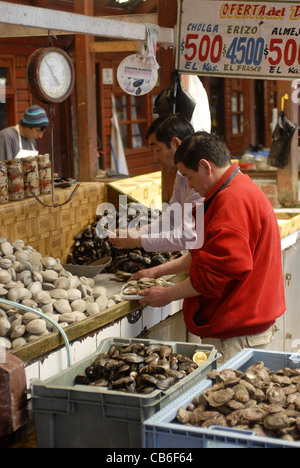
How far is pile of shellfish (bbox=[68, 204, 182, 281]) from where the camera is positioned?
4.49m

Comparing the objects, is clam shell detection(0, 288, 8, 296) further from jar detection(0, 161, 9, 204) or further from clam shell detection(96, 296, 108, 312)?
jar detection(0, 161, 9, 204)

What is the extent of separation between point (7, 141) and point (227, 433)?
191 inches

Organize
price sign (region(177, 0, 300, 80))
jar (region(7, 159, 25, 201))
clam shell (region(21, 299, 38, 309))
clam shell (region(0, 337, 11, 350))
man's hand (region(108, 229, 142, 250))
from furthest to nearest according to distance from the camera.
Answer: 1. price sign (region(177, 0, 300, 80))
2. jar (region(7, 159, 25, 201))
3. man's hand (region(108, 229, 142, 250))
4. clam shell (region(21, 299, 38, 309))
5. clam shell (region(0, 337, 11, 350))

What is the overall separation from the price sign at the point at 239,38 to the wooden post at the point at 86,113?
161 cm

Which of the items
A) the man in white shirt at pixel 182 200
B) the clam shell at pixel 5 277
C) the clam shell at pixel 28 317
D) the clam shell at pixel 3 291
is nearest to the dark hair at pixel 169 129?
the man in white shirt at pixel 182 200

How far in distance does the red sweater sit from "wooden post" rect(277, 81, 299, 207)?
3.45 metres

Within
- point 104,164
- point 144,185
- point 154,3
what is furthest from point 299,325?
point 154,3

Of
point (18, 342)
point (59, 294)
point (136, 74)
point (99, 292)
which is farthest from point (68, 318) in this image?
point (136, 74)

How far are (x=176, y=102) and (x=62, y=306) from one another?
1.92 meters

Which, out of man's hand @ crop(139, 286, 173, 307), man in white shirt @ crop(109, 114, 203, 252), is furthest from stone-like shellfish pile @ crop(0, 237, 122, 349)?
man in white shirt @ crop(109, 114, 203, 252)

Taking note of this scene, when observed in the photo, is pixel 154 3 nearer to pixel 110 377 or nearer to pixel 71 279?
pixel 71 279

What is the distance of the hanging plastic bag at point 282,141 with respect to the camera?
6.47 metres

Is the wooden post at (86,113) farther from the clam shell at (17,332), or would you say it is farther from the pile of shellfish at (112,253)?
the clam shell at (17,332)

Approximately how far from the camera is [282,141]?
6.53 metres
